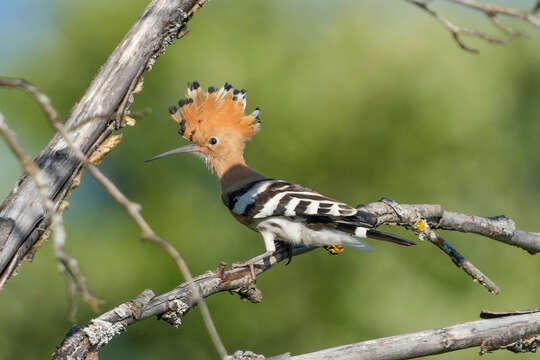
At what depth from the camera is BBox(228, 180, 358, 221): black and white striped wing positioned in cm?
191

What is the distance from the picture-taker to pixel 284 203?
6.63 ft

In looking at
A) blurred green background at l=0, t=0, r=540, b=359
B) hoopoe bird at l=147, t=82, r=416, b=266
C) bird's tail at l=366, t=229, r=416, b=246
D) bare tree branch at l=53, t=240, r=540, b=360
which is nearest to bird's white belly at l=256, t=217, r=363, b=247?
hoopoe bird at l=147, t=82, r=416, b=266

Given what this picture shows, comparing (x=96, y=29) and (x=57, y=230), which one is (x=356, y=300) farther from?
(x=57, y=230)

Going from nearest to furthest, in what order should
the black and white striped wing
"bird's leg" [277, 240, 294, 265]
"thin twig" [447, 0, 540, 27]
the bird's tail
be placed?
1. "thin twig" [447, 0, 540, 27]
2. the bird's tail
3. the black and white striped wing
4. "bird's leg" [277, 240, 294, 265]

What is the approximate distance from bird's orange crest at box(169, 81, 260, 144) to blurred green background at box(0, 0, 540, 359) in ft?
3.69

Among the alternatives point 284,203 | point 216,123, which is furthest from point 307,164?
point 284,203

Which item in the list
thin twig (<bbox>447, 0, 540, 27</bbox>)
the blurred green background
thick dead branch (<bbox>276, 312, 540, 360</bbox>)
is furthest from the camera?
the blurred green background

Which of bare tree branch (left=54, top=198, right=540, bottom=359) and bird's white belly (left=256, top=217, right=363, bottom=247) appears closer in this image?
bare tree branch (left=54, top=198, right=540, bottom=359)

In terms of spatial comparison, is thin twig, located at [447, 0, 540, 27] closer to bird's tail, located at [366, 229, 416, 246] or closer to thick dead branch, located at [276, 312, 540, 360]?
thick dead branch, located at [276, 312, 540, 360]

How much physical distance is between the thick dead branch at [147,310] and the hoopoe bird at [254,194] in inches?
8.3

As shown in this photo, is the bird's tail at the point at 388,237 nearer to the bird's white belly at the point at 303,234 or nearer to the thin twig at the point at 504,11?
the bird's white belly at the point at 303,234

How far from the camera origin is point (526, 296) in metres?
3.66

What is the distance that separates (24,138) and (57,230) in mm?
3113

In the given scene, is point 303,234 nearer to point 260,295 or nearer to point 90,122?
point 260,295
